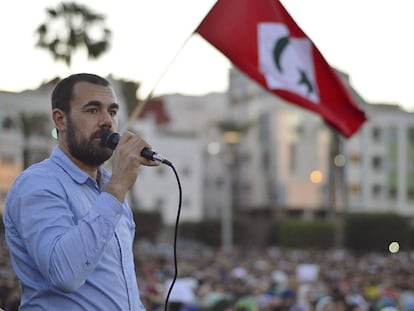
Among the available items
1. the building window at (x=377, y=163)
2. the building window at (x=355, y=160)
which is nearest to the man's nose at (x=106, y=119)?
the building window at (x=355, y=160)

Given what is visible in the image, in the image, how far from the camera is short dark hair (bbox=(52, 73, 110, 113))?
3.47 m

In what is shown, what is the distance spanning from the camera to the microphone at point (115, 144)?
3.20 metres

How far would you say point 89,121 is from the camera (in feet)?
11.2

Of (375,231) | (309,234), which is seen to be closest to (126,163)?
(375,231)

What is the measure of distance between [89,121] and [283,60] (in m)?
4.86

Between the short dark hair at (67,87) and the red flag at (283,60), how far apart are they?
13.9ft

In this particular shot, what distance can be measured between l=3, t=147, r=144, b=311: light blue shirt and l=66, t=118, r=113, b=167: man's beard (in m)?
0.05

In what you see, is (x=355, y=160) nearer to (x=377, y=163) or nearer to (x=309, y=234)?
(x=377, y=163)

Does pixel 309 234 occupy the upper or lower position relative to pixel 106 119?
lower

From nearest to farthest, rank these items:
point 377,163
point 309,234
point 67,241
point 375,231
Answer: point 67,241 < point 375,231 < point 309,234 < point 377,163

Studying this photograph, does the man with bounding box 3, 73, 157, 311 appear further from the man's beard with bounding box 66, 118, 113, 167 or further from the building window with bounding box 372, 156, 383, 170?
the building window with bounding box 372, 156, 383, 170

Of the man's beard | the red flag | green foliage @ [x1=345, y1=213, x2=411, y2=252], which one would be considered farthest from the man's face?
green foliage @ [x1=345, y1=213, x2=411, y2=252]

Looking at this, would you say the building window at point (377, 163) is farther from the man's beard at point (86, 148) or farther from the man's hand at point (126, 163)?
the man's hand at point (126, 163)

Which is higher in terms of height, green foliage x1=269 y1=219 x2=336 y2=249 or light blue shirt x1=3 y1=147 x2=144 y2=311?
light blue shirt x1=3 y1=147 x2=144 y2=311
